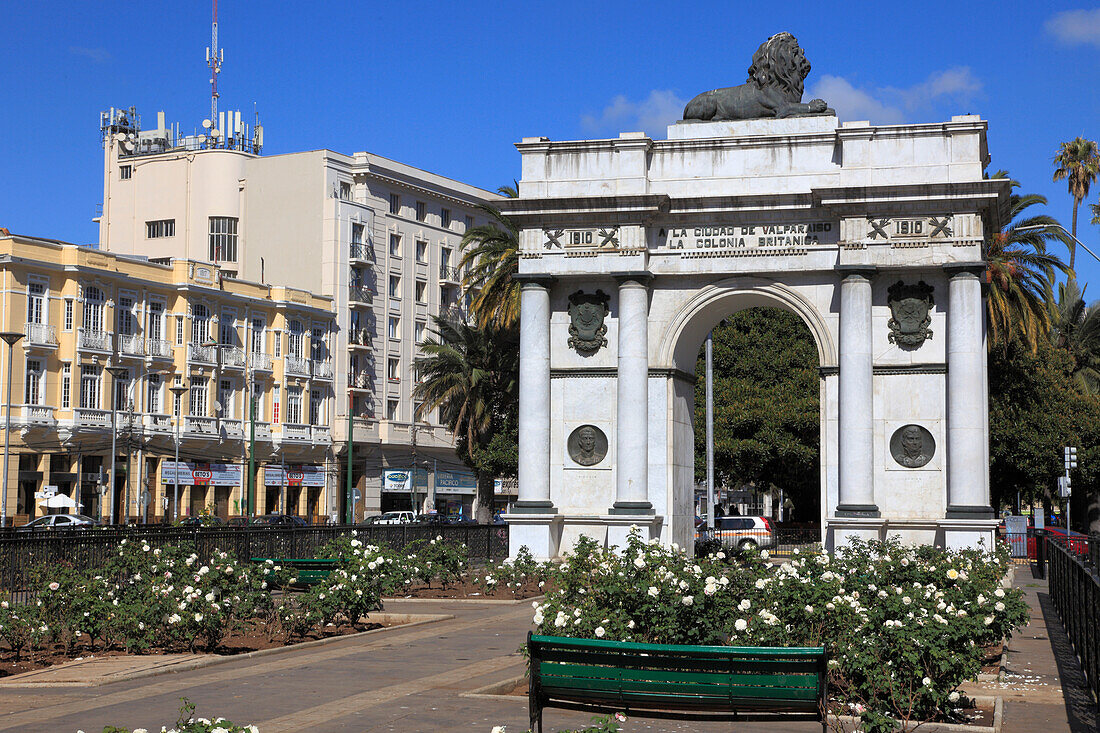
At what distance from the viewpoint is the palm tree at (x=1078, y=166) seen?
77.4 m

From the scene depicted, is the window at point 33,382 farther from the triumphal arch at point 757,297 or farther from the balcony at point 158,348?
the triumphal arch at point 757,297

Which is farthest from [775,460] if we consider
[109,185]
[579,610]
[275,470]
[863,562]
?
[109,185]

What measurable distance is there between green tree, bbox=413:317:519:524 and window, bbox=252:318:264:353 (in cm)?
1717

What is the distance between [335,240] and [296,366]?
8536 millimetres

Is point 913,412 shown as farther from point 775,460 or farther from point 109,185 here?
point 109,185

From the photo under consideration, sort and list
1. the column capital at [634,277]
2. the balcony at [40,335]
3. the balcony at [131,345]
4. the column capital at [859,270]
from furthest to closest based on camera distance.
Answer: the balcony at [131,345]
the balcony at [40,335]
the column capital at [634,277]
the column capital at [859,270]

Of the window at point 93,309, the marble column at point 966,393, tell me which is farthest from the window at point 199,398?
the marble column at point 966,393

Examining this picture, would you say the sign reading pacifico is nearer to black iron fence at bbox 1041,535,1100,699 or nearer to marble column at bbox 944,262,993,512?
marble column at bbox 944,262,993,512

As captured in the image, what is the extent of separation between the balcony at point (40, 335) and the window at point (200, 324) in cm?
875

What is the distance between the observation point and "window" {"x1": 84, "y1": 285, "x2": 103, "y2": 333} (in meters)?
62.6

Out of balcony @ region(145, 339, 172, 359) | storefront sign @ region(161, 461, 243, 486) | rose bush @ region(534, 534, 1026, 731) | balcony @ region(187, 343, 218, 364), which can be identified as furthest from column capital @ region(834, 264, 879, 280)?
balcony @ region(187, 343, 218, 364)

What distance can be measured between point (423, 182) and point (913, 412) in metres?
61.6

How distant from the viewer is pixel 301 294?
7638 cm

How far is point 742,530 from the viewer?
48.7 metres
